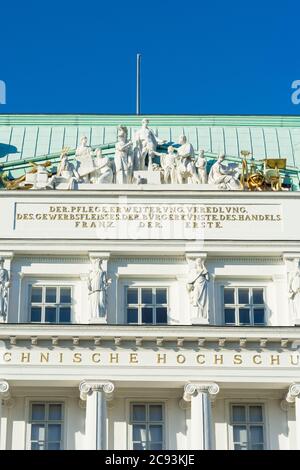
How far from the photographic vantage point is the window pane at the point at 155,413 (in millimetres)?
42062

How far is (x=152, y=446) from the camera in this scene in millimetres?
41531

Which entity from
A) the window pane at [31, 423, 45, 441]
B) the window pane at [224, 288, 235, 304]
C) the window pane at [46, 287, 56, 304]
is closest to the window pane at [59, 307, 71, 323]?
the window pane at [46, 287, 56, 304]

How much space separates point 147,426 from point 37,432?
3.32 meters

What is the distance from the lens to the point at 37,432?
137ft

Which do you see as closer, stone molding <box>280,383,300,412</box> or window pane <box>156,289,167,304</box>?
stone molding <box>280,383,300,412</box>

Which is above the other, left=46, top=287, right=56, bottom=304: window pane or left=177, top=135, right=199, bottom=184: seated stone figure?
left=177, top=135, right=199, bottom=184: seated stone figure

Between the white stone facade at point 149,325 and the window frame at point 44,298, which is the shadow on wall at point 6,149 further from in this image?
the window frame at point 44,298

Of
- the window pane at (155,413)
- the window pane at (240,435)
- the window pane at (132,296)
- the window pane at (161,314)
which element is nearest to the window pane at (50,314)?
the window pane at (132,296)

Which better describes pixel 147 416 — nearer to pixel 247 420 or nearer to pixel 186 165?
pixel 247 420

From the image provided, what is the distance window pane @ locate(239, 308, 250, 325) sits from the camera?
42.7 meters

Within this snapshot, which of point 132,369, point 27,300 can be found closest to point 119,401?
point 132,369

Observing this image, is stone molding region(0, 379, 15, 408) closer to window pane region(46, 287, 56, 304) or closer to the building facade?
the building facade

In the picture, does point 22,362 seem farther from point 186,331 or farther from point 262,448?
point 262,448

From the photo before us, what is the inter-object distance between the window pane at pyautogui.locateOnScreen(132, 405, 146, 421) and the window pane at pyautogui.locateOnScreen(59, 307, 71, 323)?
11.1 feet
